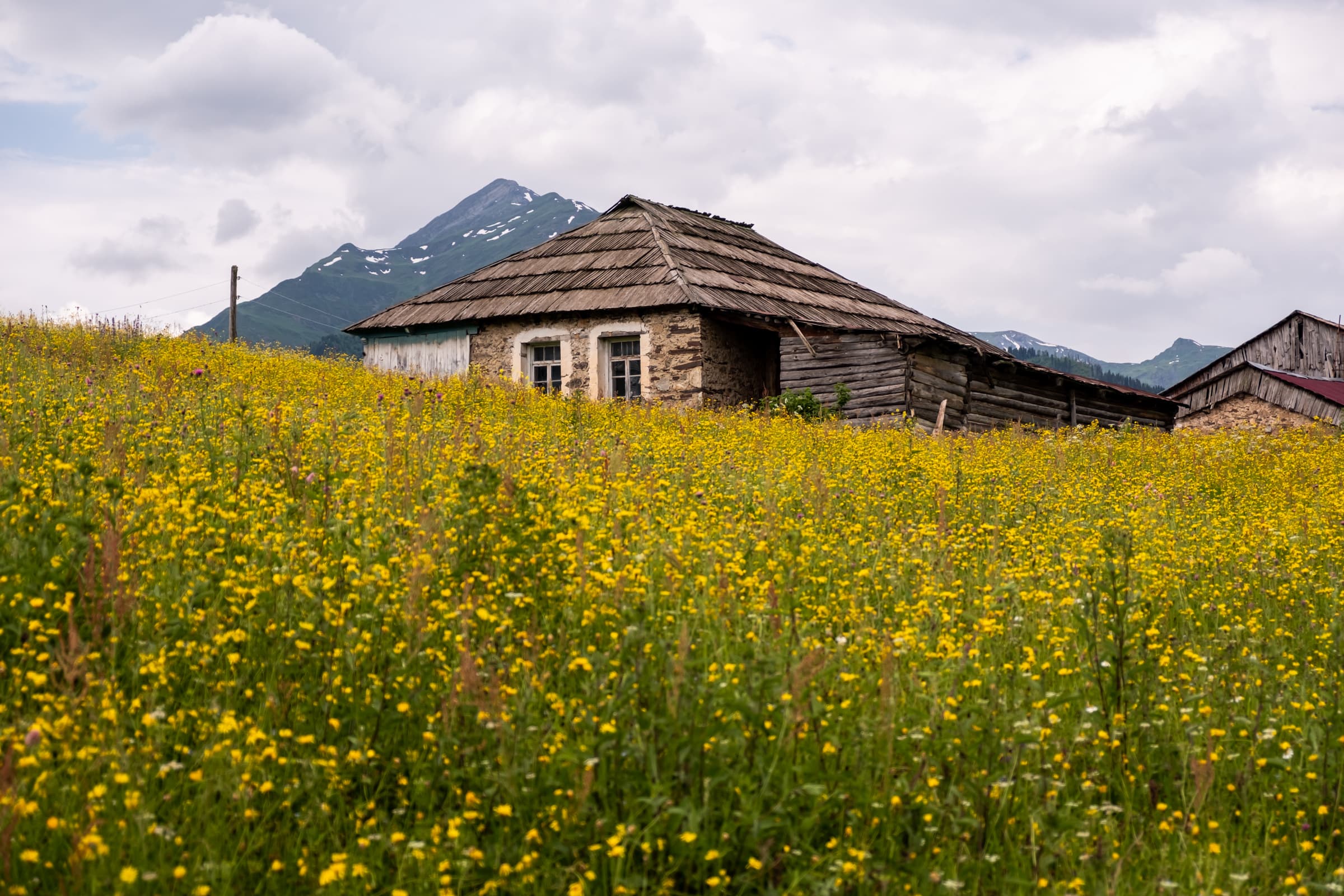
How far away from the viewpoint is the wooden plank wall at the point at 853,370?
17.8 meters

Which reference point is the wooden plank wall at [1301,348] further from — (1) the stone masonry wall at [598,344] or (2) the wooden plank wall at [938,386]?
(1) the stone masonry wall at [598,344]

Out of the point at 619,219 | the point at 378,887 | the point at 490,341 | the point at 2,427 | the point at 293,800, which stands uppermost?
the point at 619,219

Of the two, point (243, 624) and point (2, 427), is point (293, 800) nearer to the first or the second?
point (243, 624)

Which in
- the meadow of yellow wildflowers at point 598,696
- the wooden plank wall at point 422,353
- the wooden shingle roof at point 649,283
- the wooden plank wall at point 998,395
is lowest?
the meadow of yellow wildflowers at point 598,696

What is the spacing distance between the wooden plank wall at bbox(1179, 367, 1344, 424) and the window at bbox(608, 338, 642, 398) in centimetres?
2398

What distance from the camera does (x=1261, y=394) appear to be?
1307 inches

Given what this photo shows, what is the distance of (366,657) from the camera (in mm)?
3098

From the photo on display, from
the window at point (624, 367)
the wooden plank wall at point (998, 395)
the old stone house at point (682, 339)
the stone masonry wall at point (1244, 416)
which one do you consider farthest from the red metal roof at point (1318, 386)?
the window at point (624, 367)

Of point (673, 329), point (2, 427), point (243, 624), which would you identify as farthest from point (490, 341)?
point (243, 624)

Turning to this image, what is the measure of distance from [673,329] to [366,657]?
15.0 m

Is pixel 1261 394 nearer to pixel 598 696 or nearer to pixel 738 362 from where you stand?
pixel 738 362

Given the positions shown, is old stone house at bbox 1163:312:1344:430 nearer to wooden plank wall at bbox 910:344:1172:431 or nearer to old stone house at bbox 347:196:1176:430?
wooden plank wall at bbox 910:344:1172:431

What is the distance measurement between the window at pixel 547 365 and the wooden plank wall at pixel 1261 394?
25.2 meters

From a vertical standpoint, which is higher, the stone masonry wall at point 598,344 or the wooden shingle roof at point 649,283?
the wooden shingle roof at point 649,283
